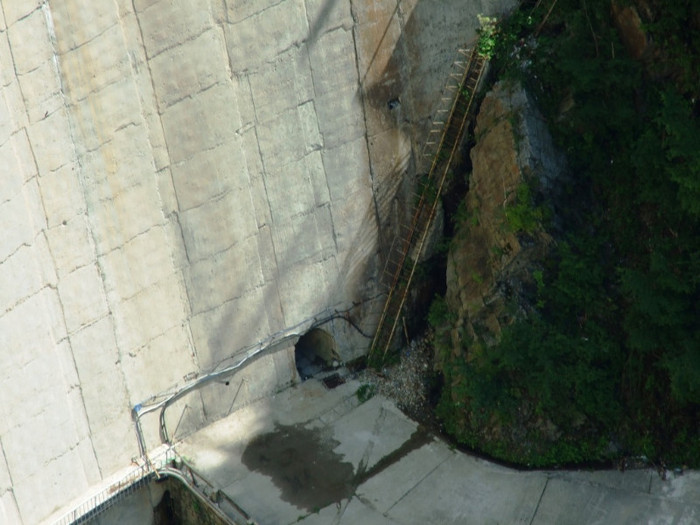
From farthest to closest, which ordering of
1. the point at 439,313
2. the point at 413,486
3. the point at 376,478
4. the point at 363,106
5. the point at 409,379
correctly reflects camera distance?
the point at 409,379 → the point at 439,313 → the point at 363,106 → the point at 376,478 → the point at 413,486

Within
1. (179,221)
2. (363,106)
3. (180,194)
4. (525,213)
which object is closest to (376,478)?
(525,213)

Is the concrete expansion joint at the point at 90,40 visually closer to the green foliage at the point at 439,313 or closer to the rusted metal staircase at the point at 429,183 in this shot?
the rusted metal staircase at the point at 429,183

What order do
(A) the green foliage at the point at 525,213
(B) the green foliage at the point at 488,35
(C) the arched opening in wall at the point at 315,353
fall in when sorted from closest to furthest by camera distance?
(A) the green foliage at the point at 525,213 < (B) the green foliage at the point at 488,35 < (C) the arched opening in wall at the point at 315,353

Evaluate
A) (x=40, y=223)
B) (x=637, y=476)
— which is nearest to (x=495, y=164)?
(x=637, y=476)

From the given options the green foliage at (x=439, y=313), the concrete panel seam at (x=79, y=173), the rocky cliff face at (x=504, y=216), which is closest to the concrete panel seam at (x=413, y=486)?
the rocky cliff face at (x=504, y=216)

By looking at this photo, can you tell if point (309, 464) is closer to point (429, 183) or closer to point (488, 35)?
point (429, 183)

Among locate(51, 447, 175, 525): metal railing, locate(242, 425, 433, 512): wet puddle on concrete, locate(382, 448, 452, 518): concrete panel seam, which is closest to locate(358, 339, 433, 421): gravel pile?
locate(242, 425, 433, 512): wet puddle on concrete

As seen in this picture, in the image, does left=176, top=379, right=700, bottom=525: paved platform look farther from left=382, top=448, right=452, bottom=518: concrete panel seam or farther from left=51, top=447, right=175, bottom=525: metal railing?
left=51, top=447, right=175, bottom=525: metal railing
